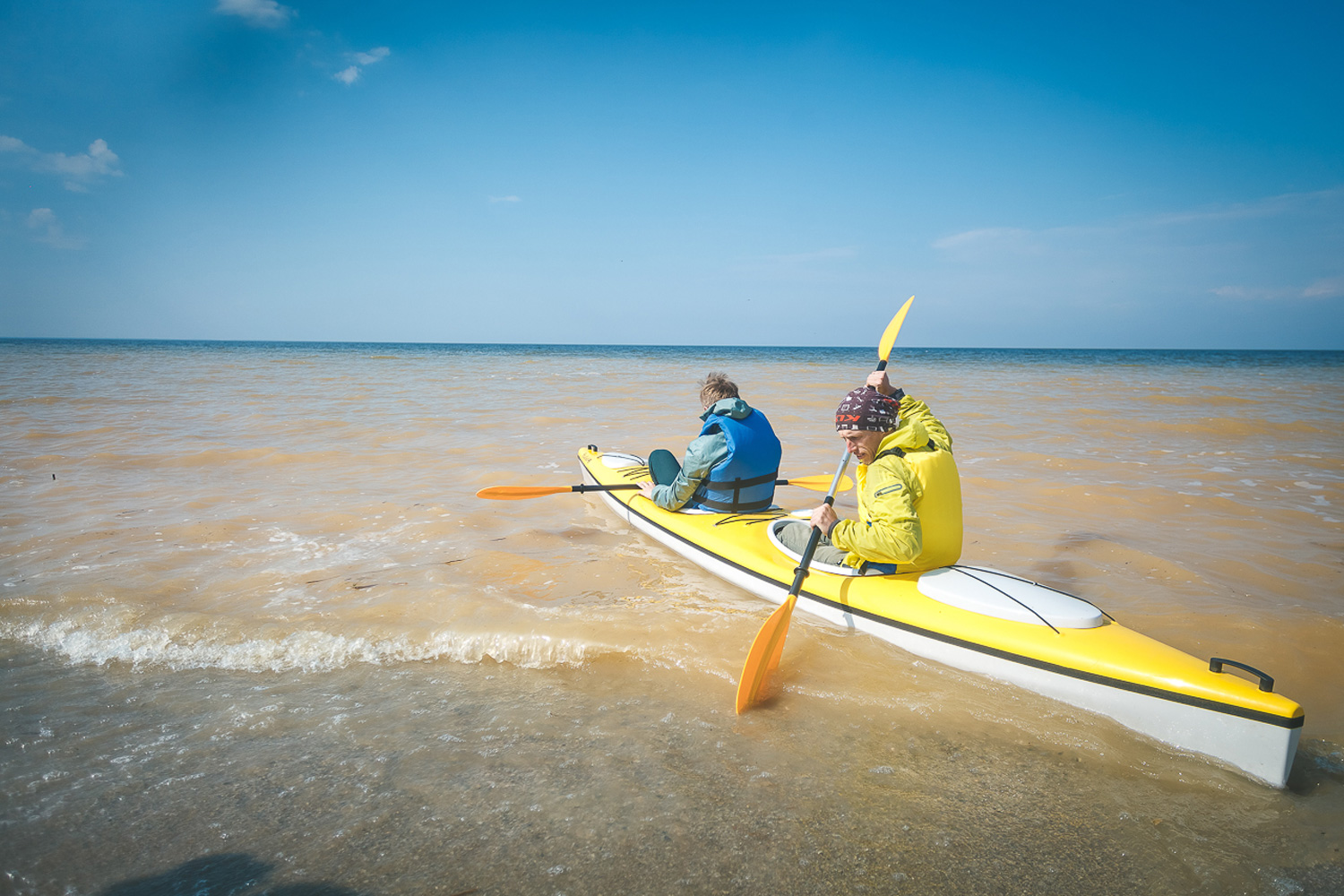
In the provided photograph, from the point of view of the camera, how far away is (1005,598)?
10.1 ft

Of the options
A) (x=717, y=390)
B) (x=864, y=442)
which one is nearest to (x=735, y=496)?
(x=717, y=390)

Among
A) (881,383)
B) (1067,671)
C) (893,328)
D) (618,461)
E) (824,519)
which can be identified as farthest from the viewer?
(618,461)

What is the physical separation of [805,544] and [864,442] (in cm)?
105

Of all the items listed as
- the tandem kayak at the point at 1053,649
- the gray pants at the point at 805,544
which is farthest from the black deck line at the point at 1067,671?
the gray pants at the point at 805,544

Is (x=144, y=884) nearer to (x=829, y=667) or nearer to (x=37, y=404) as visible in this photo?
(x=829, y=667)

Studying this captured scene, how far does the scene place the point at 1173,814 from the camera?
7.24 feet

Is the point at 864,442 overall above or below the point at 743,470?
above

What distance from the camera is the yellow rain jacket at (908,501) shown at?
306cm

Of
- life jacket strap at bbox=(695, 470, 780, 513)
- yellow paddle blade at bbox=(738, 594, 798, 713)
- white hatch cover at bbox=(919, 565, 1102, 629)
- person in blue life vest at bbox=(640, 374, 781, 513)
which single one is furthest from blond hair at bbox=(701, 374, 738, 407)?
white hatch cover at bbox=(919, 565, 1102, 629)

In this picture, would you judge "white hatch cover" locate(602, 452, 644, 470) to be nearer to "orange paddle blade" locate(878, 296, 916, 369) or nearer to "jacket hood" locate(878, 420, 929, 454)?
"orange paddle blade" locate(878, 296, 916, 369)

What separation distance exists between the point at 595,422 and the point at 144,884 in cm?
964

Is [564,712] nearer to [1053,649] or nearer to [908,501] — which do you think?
[908,501]

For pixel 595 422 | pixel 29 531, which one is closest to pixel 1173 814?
pixel 29 531

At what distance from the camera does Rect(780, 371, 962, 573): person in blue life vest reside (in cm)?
307
